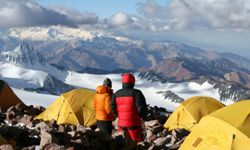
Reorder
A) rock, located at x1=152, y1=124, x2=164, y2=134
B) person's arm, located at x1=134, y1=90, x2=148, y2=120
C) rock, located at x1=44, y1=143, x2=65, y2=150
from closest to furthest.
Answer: rock, located at x1=44, y1=143, x2=65, y2=150 < person's arm, located at x1=134, y1=90, x2=148, y2=120 < rock, located at x1=152, y1=124, x2=164, y2=134

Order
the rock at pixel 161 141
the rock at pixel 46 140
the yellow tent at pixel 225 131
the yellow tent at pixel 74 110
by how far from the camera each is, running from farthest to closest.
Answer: the yellow tent at pixel 74 110 → the rock at pixel 161 141 → the rock at pixel 46 140 → the yellow tent at pixel 225 131

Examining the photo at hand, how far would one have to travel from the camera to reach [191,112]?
20828mm

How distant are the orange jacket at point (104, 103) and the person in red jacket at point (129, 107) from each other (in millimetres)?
2435

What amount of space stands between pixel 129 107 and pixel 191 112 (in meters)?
7.40

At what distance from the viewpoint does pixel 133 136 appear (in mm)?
14562

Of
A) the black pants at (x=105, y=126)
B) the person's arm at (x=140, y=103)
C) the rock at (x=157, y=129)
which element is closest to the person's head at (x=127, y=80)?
the person's arm at (x=140, y=103)

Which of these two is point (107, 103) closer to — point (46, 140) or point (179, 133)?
point (179, 133)

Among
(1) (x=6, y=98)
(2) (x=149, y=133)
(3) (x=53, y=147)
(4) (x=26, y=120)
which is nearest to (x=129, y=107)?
(3) (x=53, y=147)

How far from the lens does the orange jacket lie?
17.0 meters

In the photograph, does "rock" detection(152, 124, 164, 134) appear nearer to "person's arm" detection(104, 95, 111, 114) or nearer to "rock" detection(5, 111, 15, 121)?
"person's arm" detection(104, 95, 111, 114)

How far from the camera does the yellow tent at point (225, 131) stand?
420 inches

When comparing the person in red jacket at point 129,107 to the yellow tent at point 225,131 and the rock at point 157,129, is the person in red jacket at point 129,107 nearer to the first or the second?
the yellow tent at point 225,131

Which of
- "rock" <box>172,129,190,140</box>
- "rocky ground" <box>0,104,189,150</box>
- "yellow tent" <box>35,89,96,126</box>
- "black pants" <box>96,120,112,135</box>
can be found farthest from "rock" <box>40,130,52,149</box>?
"yellow tent" <box>35,89,96,126</box>

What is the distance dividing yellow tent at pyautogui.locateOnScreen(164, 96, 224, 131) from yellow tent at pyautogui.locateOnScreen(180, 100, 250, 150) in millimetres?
8477
